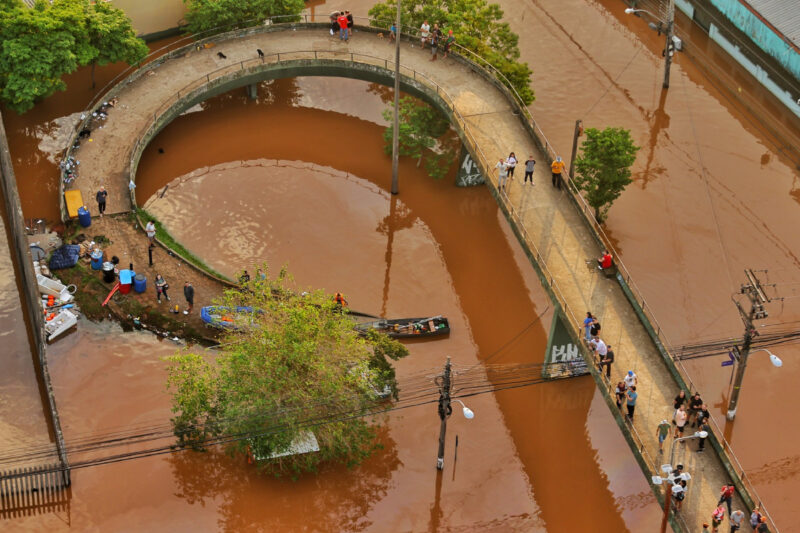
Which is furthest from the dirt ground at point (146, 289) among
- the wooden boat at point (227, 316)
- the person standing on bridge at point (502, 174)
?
the person standing on bridge at point (502, 174)

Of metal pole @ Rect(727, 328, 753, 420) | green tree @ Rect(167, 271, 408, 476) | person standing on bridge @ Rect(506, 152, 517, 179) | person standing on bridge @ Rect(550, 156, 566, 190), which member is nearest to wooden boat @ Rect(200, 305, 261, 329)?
green tree @ Rect(167, 271, 408, 476)

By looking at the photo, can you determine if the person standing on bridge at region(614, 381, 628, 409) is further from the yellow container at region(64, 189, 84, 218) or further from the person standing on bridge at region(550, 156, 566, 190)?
the yellow container at region(64, 189, 84, 218)

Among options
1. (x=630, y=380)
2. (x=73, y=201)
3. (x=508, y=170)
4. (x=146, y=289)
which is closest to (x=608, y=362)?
(x=630, y=380)

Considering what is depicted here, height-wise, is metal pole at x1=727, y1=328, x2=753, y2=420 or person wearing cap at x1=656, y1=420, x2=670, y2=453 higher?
metal pole at x1=727, y1=328, x2=753, y2=420

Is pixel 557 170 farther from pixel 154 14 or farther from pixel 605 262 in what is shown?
pixel 154 14

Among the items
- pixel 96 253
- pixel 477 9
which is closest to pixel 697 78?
pixel 477 9

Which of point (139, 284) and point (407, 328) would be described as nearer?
point (407, 328)
